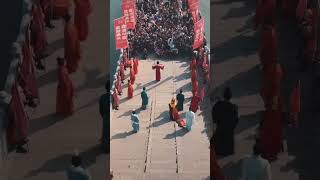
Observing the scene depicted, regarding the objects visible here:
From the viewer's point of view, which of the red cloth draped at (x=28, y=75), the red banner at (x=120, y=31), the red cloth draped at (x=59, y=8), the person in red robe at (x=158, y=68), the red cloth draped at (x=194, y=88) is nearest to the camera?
the red cloth draped at (x=28, y=75)

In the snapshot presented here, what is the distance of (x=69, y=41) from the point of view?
14117 mm

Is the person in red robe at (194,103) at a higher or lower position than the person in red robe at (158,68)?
lower

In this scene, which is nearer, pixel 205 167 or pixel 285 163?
pixel 285 163

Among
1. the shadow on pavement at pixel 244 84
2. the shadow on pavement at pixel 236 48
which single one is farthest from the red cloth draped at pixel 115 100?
the shadow on pavement at pixel 244 84

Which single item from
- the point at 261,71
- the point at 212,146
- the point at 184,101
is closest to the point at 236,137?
the point at 212,146

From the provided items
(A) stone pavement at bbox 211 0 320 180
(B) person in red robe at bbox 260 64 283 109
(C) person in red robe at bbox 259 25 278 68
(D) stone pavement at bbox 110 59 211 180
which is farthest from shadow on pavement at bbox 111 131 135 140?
(B) person in red robe at bbox 260 64 283 109

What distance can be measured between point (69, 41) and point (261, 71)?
11.9 ft

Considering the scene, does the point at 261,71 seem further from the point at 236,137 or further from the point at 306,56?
the point at 236,137

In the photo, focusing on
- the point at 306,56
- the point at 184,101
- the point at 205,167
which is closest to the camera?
the point at 306,56

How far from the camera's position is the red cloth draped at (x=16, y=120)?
39.5 feet

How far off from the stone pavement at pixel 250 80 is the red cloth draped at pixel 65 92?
2565 mm

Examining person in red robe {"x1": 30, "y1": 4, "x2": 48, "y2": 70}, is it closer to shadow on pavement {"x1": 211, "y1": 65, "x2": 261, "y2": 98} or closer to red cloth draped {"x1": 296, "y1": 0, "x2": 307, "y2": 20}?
shadow on pavement {"x1": 211, "y1": 65, "x2": 261, "y2": 98}

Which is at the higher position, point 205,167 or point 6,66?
point 6,66

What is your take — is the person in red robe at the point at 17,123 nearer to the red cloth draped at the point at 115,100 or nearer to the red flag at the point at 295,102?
the red flag at the point at 295,102
